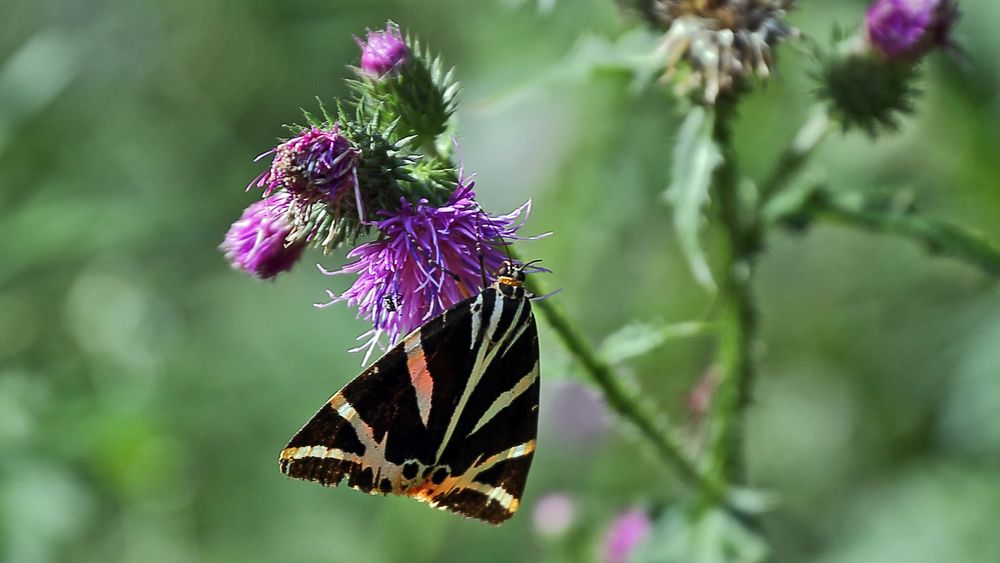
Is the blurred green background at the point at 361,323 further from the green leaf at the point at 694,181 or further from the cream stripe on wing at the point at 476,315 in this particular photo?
the cream stripe on wing at the point at 476,315

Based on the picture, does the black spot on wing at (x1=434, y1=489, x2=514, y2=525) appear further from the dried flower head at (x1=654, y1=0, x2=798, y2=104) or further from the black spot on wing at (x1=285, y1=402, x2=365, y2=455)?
the dried flower head at (x1=654, y1=0, x2=798, y2=104)

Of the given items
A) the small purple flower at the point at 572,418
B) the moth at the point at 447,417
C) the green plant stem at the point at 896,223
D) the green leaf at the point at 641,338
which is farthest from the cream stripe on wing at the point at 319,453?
the small purple flower at the point at 572,418

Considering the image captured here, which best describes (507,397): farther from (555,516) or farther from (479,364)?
(555,516)

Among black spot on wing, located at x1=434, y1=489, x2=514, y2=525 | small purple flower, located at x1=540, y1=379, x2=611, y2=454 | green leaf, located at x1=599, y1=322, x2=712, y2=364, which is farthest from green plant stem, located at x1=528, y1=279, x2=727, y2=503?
small purple flower, located at x1=540, y1=379, x2=611, y2=454

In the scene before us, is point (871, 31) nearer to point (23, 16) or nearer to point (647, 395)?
point (647, 395)

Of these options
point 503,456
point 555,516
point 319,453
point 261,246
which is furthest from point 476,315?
point 555,516

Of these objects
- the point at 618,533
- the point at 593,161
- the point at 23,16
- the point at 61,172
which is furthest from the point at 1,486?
the point at 23,16
